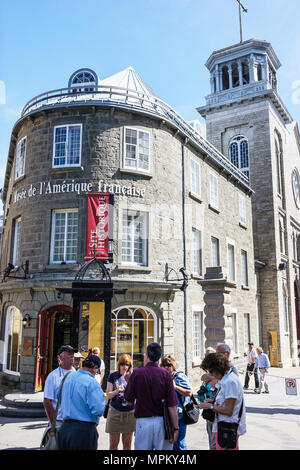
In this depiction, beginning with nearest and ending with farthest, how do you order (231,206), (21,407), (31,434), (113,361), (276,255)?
(31,434), (21,407), (113,361), (231,206), (276,255)

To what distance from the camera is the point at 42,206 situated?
46.1 ft

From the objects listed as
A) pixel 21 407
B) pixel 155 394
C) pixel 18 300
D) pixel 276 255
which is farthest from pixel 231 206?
pixel 155 394

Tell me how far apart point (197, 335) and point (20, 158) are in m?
10.6

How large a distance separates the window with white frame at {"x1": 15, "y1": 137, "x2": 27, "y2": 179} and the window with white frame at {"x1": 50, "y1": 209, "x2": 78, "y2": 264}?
2.89 metres

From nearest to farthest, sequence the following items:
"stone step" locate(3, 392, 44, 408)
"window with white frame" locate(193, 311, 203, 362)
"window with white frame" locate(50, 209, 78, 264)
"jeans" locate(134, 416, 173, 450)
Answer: "jeans" locate(134, 416, 173, 450), "stone step" locate(3, 392, 44, 408), "window with white frame" locate(50, 209, 78, 264), "window with white frame" locate(193, 311, 203, 362)

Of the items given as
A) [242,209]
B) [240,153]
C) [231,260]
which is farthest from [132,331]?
[240,153]

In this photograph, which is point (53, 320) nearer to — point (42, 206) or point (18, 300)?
point (18, 300)

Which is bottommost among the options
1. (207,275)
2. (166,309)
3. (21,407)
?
(21,407)

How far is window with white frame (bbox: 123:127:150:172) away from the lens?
14.7m

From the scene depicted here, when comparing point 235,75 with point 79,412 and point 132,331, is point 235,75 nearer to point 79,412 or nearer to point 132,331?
point 132,331

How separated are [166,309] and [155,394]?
989 cm

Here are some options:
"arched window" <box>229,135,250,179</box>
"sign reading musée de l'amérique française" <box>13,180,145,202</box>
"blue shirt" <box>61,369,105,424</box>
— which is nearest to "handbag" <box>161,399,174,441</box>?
"blue shirt" <box>61,369,105,424</box>

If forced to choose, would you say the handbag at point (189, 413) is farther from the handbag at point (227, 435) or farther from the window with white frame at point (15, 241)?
the window with white frame at point (15, 241)

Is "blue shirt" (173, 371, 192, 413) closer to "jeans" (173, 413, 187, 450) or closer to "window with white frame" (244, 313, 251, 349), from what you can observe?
"jeans" (173, 413, 187, 450)
